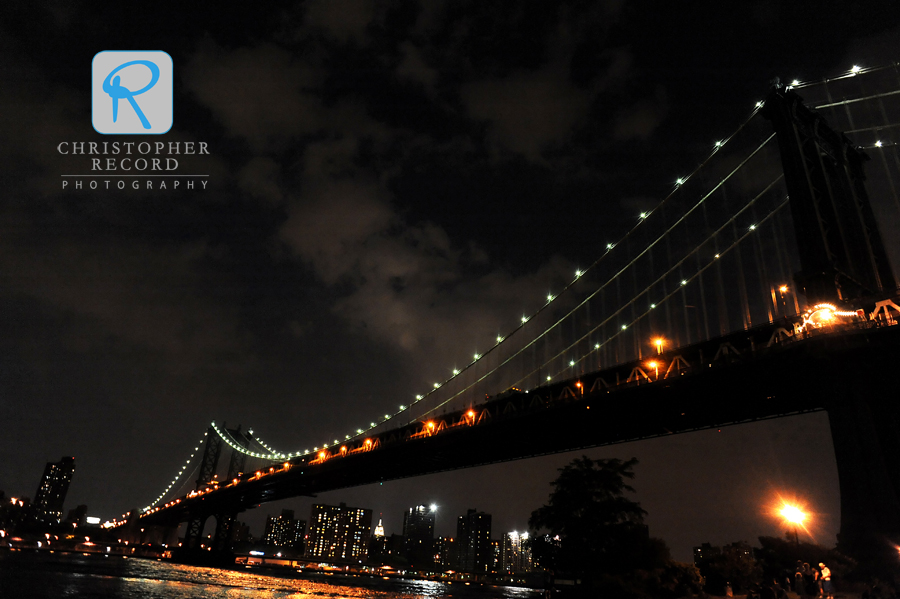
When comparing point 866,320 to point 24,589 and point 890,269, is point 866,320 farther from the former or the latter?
point 24,589

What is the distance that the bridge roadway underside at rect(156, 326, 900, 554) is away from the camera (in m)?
24.1

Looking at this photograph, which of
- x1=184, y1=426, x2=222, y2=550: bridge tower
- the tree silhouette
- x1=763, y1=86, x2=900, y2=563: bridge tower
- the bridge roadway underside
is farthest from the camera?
x1=184, y1=426, x2=222, y2=550: bridge tower

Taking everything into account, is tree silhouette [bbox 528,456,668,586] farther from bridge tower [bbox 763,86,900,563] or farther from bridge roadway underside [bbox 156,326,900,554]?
bridge tower [bbox 763,86,900,563]

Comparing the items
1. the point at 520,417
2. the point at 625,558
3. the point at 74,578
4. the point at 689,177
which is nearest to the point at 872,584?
the point at 625,558

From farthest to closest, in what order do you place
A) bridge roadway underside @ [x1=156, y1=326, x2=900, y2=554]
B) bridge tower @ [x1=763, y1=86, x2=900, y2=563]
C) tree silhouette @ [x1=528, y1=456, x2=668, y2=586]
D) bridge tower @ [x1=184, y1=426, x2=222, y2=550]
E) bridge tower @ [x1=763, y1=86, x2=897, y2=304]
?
bridge tower @ [x1=184, y1=426, x2=222, y2=550] < tree silhouette @ [x1=528, y1=456, x2=668, y2=586] < bridge tower @ [x1=763, y1=86, x2=897, y2=304] < bridge roadway underside @ [x1=156, y1=326, x2=900, y2=554] < bridge tower @ [x1=763, y1=86, x2=900, y2=563]

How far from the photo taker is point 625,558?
117ft

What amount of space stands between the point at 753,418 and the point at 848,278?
12826mm

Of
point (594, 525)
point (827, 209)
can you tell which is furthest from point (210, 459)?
point (827, 209)

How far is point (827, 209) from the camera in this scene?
31703 mm

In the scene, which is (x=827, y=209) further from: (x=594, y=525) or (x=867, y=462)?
(x=594, y=525)

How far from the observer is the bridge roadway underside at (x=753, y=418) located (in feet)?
79.1

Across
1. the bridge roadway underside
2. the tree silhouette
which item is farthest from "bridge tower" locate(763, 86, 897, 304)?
the tree silhouette

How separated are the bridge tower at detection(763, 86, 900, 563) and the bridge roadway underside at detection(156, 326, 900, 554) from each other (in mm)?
56

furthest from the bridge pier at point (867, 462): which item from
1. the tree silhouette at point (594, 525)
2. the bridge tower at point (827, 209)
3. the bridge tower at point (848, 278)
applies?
the tree silhouette at point (594, 525)
